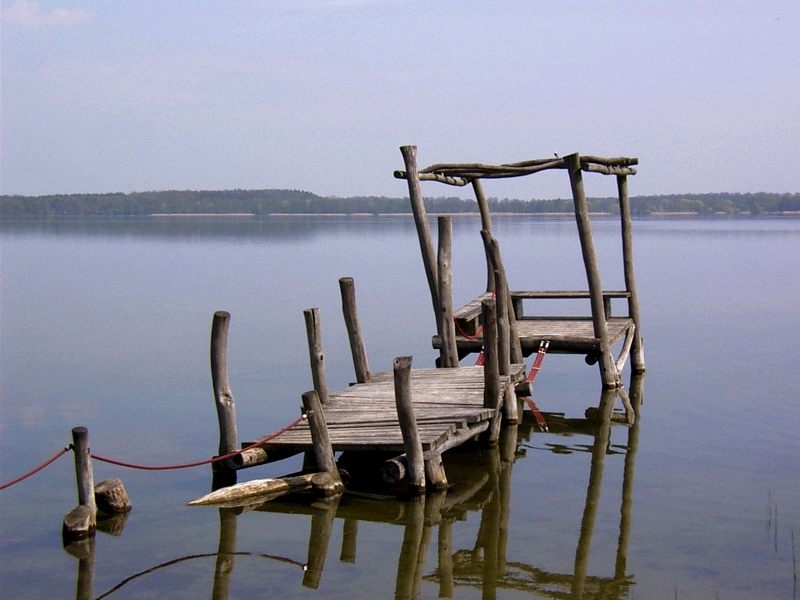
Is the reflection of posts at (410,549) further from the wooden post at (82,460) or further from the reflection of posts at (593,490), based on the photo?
the wooden post at (82,460)

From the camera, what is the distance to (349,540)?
904cm

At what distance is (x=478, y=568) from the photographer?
851 centimetres

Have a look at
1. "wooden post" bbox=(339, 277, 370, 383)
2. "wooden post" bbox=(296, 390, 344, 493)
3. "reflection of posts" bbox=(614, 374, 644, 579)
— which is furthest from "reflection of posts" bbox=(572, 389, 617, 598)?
"wooden post" bbox=(339, 277, 370, 383)

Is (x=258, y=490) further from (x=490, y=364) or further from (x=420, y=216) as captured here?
(x=420, y=216)

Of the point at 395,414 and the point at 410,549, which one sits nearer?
the point at 410,549

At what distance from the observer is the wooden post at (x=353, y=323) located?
38.4ft

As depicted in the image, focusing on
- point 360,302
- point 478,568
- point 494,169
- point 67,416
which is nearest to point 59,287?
point 360,302

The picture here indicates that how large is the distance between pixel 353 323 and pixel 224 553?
3.82 meters

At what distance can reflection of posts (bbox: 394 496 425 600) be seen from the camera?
26.5ft

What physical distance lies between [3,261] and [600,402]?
41490 millimetres

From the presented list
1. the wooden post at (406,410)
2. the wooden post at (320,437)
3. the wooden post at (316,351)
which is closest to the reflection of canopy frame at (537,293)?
the wooden post at (316,351)

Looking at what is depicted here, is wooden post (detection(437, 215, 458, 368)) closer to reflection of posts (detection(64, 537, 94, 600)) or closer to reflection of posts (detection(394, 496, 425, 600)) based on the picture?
reflection of posts (detection(394, 496, 425, 600))

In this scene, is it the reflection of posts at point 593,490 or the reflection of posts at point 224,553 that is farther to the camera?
the reflection of posts at point 593,490

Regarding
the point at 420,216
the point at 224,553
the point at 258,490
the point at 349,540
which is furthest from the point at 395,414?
the point at 420,216
